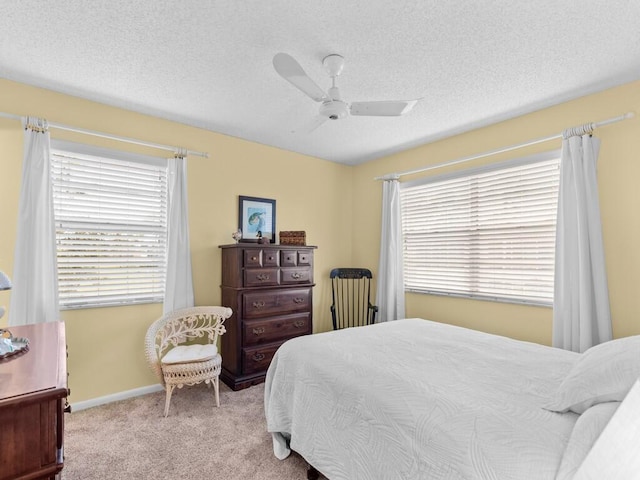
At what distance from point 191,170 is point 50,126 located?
3.84ft

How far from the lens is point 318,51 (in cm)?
212

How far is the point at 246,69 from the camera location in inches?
92.4

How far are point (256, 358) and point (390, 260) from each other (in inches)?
77.0


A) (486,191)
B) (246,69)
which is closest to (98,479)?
(246,69)

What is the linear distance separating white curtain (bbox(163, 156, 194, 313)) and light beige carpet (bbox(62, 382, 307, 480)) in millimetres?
915

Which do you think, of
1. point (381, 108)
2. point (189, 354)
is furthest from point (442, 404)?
point (189, 354)

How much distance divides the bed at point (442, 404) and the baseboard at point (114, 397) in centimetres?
161

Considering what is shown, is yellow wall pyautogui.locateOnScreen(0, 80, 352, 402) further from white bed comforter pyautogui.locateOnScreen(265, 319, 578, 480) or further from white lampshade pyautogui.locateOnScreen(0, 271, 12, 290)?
white bed comforter pyautogui.locateOnScreen(265, 319, 578, 480)

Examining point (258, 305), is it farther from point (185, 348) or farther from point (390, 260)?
point (390, 260)

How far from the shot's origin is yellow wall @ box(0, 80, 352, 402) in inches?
102

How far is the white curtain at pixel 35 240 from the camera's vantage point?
248 cm

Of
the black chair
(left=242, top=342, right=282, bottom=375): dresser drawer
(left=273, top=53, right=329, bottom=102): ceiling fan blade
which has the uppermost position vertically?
(left=273, top=53, right=329, bottom=102): ceiling fan blade

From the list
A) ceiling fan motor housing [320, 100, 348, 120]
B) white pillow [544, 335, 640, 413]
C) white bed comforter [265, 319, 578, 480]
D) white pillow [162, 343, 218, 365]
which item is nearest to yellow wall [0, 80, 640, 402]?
white pillow [162, 343, 218, 365]

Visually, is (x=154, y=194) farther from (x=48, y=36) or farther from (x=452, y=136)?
(x=452, y=136)
